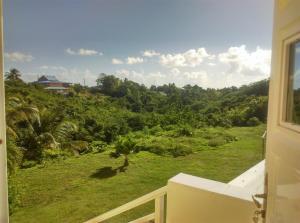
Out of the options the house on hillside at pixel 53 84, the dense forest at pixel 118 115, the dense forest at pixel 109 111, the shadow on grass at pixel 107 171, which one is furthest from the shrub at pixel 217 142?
the house on hillside at pixel 53 84

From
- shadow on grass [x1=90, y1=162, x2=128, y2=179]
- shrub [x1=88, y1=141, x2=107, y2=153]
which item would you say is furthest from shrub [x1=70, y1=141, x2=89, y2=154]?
shadow on grass [x1=90, y1=162, x2=128, y2=179]

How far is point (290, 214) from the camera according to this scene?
52 cm

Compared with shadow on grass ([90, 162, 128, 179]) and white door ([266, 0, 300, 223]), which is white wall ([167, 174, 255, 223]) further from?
shadow on grass ([90, 162, 128, 179])

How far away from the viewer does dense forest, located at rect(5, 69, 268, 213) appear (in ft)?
22.4

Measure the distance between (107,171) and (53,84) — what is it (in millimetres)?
3106

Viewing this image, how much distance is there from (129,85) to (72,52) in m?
1.98

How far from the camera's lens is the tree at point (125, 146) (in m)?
8.48

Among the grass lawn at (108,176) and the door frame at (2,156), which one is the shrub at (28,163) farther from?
the door frame at (2,156)

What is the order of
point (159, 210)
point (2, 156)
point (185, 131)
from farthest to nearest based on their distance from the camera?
point (185, 131)
point (159, 210)
point (2, 156)

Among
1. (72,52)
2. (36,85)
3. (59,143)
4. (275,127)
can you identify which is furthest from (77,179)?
(275,127)

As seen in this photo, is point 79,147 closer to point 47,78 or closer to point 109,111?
point 109,111

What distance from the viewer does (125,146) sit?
8.55 metres

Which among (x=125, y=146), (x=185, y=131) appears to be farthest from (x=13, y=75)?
(x=185, y=131)

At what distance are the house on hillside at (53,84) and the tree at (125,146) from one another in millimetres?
2335
